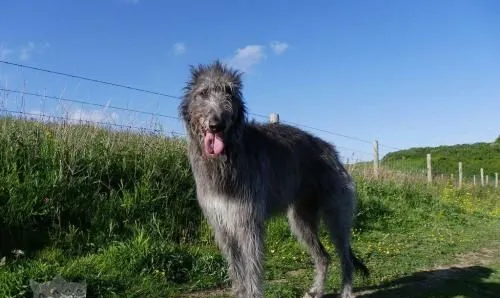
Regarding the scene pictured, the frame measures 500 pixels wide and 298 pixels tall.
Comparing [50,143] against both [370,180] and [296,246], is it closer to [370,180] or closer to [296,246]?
[296,246]

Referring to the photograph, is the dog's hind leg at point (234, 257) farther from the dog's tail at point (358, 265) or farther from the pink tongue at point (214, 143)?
the dog's tail at point (358, 265)

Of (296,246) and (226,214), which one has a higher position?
(226,214)

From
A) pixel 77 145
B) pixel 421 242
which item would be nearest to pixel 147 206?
pixel 77 145

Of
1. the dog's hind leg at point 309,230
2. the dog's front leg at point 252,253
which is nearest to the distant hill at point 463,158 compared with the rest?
the dog's hind leg at point 309,230

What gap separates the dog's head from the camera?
4090 millimetres

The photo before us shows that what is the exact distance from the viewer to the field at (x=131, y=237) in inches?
213

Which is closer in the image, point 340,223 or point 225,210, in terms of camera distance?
point 225,210

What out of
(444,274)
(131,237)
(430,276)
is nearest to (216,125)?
(131,237)

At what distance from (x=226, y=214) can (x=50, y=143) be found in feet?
11.2

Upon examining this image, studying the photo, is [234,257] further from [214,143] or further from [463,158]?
[463,158]

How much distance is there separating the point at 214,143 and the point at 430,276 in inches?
170

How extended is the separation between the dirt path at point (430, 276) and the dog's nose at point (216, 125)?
7.12 ft

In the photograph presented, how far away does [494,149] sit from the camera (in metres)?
51.6

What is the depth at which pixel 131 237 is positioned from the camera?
629 cm
